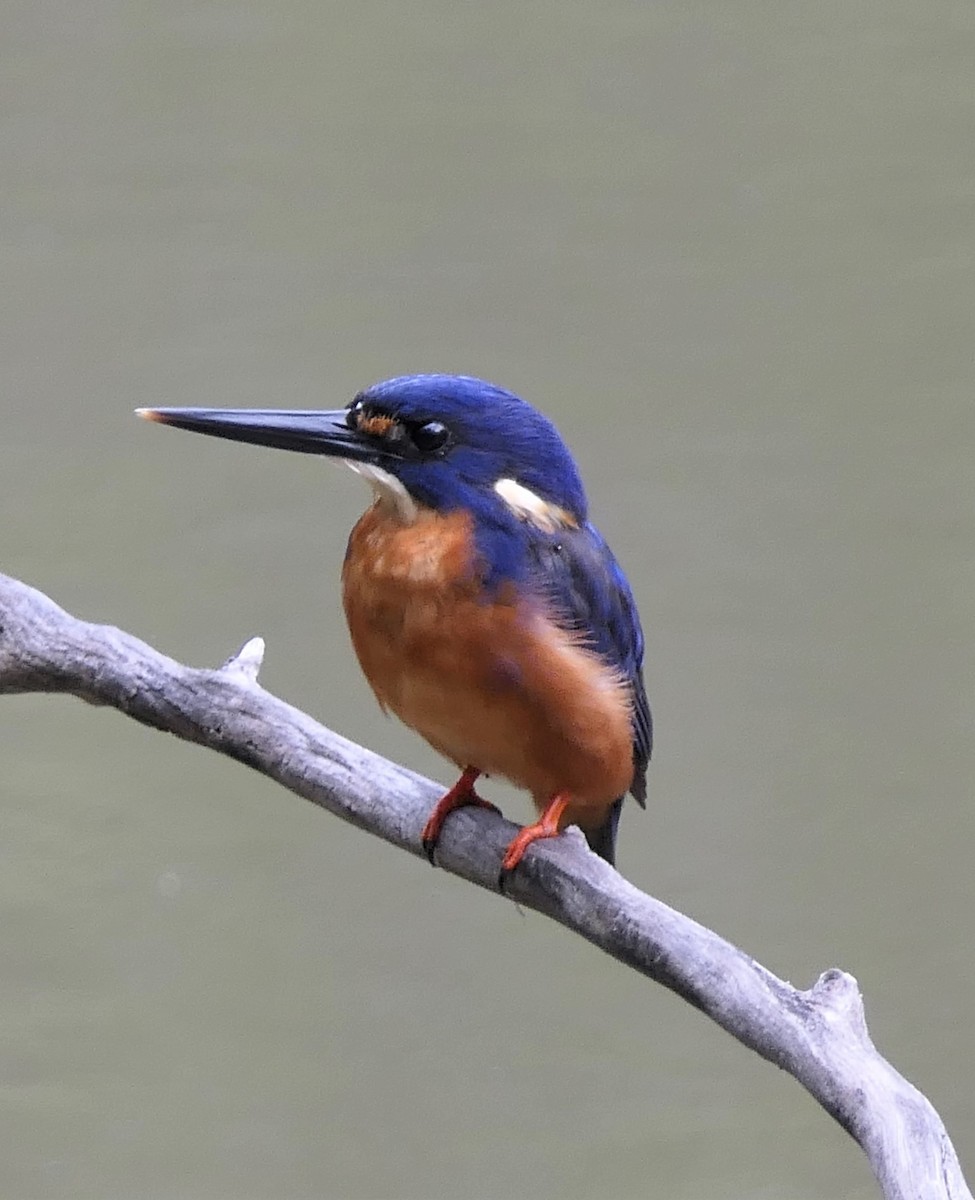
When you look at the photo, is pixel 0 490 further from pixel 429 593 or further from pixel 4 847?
pixel 429 593

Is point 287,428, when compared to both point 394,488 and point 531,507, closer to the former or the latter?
point 394,488

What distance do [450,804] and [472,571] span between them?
0.30m

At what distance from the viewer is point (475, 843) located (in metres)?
1.59

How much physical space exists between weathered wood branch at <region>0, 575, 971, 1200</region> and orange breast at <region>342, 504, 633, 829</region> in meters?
0.09

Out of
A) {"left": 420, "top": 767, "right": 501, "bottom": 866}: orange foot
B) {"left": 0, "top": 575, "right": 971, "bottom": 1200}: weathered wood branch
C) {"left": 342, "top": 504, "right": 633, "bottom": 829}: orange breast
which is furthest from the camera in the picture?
{"left": 420, "top": 767, "right": 501, "bottom": 866}: orange foot

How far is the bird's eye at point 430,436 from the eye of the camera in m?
1.45

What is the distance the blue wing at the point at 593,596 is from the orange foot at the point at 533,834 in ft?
0.37

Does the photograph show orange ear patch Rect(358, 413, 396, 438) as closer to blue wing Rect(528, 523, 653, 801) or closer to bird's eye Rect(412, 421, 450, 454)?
bird's eye Rect(412, 421, 450, 454)

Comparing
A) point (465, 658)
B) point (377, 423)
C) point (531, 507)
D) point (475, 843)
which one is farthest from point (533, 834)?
point (377, 423)

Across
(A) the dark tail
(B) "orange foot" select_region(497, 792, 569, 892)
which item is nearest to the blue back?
(B) "orange foot" select_region(497, 792, 569, 892)

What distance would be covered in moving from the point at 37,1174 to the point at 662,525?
1522mm

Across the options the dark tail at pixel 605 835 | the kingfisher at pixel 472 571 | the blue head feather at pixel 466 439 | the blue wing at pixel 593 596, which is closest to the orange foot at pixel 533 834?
the kingfisher at pixel 472 571

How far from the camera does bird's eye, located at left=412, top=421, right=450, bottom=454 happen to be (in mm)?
1445

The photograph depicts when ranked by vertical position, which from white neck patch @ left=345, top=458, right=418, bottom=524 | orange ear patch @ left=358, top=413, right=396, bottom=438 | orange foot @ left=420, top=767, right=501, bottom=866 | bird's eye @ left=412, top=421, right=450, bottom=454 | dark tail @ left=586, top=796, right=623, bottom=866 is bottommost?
orange foot @ left=420, top=767, right=501, bottom=866
